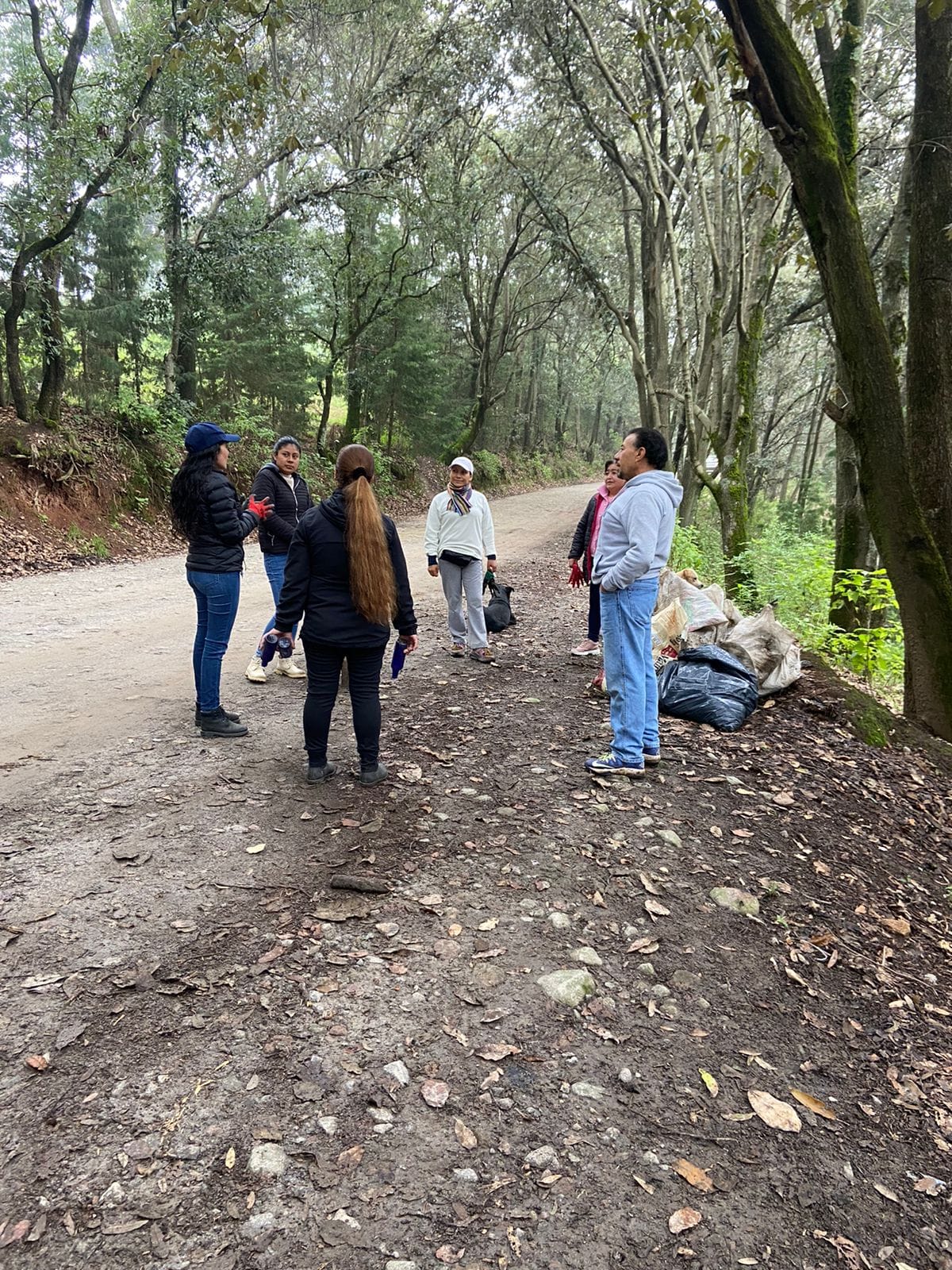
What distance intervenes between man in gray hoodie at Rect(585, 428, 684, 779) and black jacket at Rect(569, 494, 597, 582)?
2.29 meters

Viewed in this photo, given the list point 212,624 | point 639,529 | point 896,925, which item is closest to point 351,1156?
point 896,925

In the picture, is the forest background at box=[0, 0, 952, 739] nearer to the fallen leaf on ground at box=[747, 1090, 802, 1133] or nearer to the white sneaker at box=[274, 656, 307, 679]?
the fallen leaf on ground at box=[747, 1090, 802, 1133]

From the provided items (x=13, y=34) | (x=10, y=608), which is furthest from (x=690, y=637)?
(x=13, y=34)

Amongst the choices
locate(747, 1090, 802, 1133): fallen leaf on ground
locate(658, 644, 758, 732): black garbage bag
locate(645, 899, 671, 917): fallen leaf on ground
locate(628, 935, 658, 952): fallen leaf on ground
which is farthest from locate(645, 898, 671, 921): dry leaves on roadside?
locate(658, 644, 758, 732): black garbage bag

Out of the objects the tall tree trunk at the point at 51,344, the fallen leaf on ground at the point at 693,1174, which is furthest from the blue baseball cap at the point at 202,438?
the tall tree trunk at the point at 51,344

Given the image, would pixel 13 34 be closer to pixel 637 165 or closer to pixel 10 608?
pixel 637 165

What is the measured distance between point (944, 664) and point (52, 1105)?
5.92m

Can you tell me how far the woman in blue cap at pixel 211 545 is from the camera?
4996 millimetres

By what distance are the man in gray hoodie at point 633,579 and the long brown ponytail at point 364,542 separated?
→ 4.87 ft

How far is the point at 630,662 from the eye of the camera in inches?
192

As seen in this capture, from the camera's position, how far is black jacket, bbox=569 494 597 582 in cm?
735

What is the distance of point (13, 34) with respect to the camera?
17.1 metres

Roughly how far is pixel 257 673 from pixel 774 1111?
5302 millimetres

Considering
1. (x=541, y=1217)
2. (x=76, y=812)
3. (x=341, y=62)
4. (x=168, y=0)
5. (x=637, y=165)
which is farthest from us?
(x=341, y=62)
